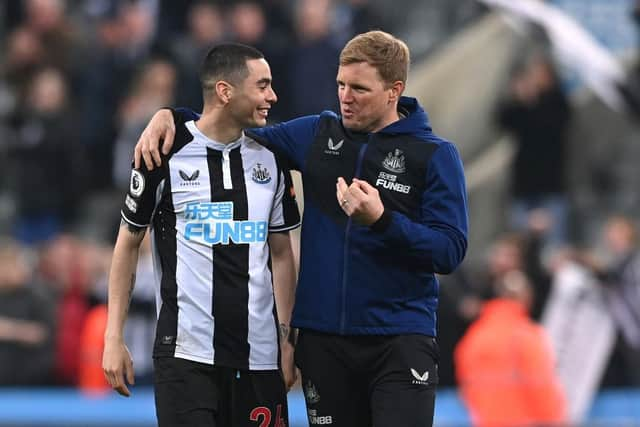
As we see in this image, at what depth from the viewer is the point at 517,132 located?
46.5 ft

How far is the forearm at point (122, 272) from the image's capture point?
18.7ft

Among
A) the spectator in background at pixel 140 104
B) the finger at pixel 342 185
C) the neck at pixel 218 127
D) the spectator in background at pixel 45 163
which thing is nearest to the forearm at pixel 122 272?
the neck at pixel 218 127

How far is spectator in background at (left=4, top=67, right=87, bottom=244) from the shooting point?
44.9 ft

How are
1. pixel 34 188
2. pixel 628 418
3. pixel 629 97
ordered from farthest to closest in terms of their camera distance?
pixel 629 97 < pixel 34 188 < pixel 628 418

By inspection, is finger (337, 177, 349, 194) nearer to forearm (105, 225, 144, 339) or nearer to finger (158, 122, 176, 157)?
finger (158, 122, 176, 157)

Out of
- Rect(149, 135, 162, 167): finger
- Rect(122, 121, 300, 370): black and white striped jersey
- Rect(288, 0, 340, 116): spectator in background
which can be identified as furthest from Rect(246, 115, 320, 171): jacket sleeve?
Rect(288, 0, 340, 116): spectator in background

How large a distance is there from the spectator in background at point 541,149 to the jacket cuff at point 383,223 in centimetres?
873

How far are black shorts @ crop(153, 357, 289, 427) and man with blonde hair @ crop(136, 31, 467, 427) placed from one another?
152 mm

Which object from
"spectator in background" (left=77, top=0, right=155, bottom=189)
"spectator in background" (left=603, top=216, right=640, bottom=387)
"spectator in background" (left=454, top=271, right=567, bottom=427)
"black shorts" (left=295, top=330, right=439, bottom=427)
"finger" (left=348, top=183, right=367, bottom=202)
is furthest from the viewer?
"spectator in background" (left=77, top=0, right=155, bottom=189)

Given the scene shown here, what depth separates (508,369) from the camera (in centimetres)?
1099

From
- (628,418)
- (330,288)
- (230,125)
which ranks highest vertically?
(230,125)

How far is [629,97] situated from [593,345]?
3229mm

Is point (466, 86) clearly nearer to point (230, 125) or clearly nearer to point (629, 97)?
point (629, 97)

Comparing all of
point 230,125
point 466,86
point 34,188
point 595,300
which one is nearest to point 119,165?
point 34,188
